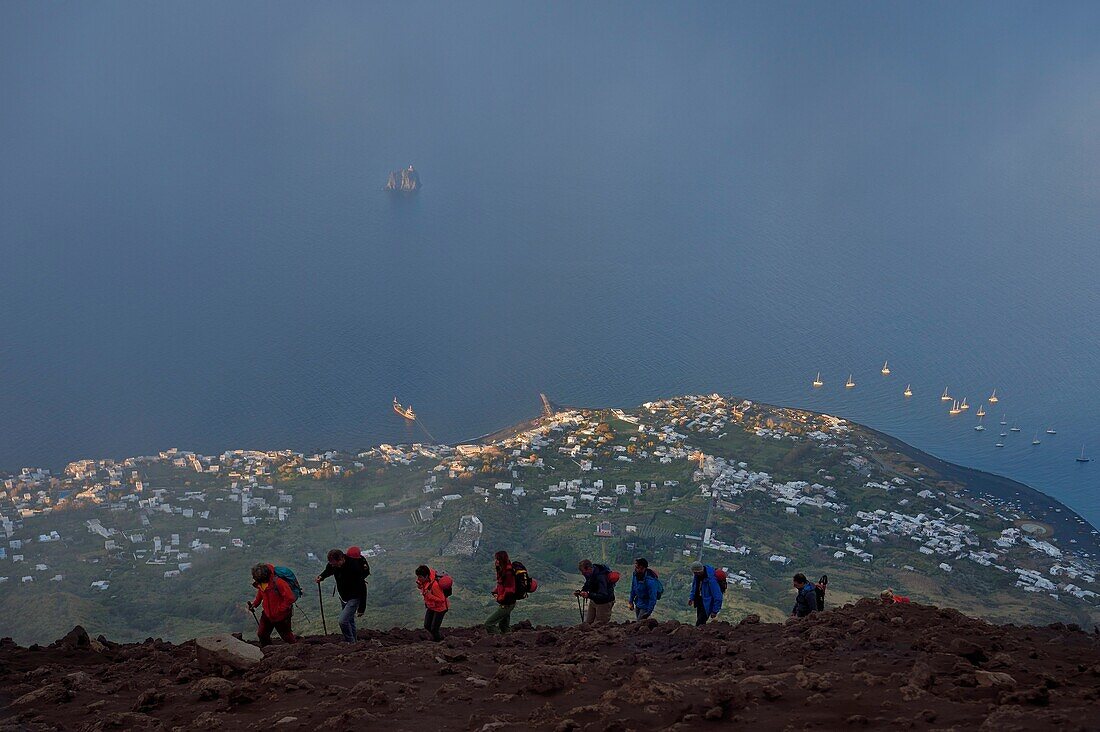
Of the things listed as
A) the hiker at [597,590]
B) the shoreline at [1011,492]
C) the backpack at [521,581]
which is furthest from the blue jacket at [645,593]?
the shoreline at [1011,492]

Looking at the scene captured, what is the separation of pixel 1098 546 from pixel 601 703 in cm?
2440

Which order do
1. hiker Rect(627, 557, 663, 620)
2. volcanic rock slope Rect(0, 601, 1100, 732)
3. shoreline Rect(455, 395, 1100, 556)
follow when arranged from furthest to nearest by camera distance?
shoreline Rect(455, 395, 1100, 556) → hiker Rect(627, 557, 663, 620) → volcanic rock slope Rect(0, 601, 1100, 732)

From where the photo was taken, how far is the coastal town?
22125 mm

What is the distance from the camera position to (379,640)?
10.0 metres

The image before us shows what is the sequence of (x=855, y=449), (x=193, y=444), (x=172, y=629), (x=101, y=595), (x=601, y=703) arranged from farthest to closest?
1. (x=193, y=444)
2. (x=855, y=449)
3. (x=101, y=595)
4. (x=172, y=629)
5. (x=601, y=703)

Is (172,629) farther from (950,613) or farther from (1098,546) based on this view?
(1098,546)

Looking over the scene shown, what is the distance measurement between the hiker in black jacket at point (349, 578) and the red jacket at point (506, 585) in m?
1.47

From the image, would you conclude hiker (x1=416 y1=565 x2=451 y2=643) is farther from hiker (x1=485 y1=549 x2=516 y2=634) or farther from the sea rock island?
the sea rock island

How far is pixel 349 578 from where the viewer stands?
29.9ft

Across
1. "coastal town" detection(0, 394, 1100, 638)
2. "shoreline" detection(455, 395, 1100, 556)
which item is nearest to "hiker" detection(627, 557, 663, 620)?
"coastal town" detection(0, 394, 1100, 638)

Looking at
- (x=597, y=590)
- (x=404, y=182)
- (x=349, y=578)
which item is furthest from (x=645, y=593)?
(x=404, y=182)

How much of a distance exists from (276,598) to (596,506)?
16.9 m

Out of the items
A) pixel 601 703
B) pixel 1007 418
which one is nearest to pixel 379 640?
pixel 601 703

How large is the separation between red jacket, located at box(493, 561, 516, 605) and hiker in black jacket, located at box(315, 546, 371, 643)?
1.47 m
